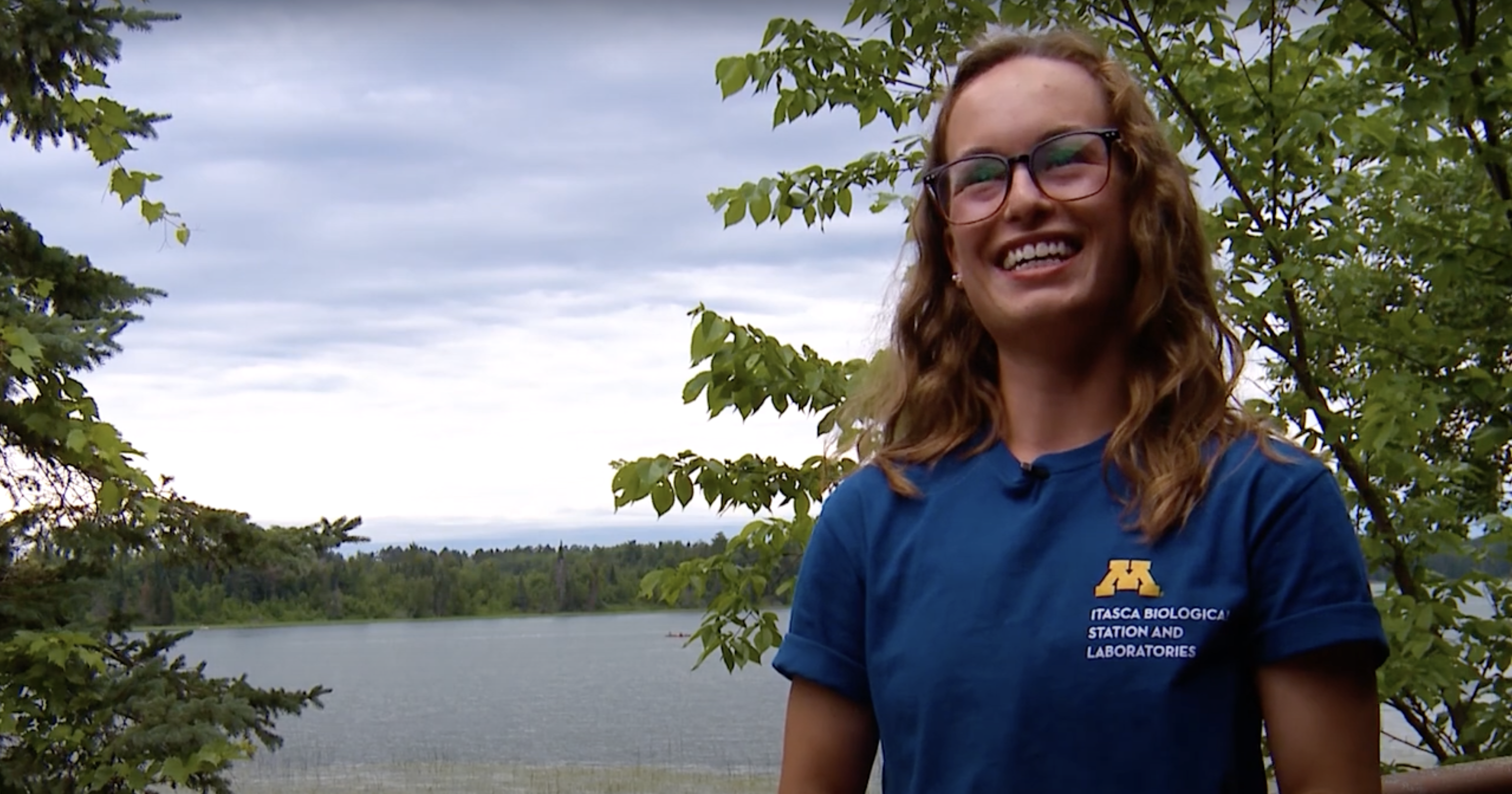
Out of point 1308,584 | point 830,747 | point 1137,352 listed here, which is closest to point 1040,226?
point 1137,352

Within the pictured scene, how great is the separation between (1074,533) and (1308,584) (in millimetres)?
191

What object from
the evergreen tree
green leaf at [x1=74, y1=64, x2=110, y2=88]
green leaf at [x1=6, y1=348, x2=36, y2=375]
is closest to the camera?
green leaf at [x1=74, y1=64, x2=110, y2=88]

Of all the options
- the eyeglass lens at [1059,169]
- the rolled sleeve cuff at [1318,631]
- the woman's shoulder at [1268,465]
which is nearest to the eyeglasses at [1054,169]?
the eyeglass lens at [1059,169]

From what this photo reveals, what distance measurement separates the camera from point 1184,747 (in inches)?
44.8

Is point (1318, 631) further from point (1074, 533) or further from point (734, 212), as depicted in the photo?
point (734, 212)

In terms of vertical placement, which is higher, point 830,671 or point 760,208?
point 760,208

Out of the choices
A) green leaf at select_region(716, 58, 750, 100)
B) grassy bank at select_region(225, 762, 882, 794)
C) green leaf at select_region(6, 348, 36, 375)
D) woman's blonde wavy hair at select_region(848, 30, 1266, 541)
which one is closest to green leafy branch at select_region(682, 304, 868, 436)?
green leaf at select_region(716, 58, 750, 100)

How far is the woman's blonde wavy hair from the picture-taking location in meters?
1.25

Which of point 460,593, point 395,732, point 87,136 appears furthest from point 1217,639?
point 460,593

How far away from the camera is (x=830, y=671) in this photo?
4.39 feet

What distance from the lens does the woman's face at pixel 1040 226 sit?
130cm

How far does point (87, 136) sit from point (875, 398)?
3472 mm

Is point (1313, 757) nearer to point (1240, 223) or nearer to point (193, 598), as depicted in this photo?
point (1240, 223)

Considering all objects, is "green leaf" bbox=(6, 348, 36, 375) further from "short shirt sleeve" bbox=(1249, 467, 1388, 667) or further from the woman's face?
"short shirt sleeve" bbox=(1249, 467, 1388, 667)
